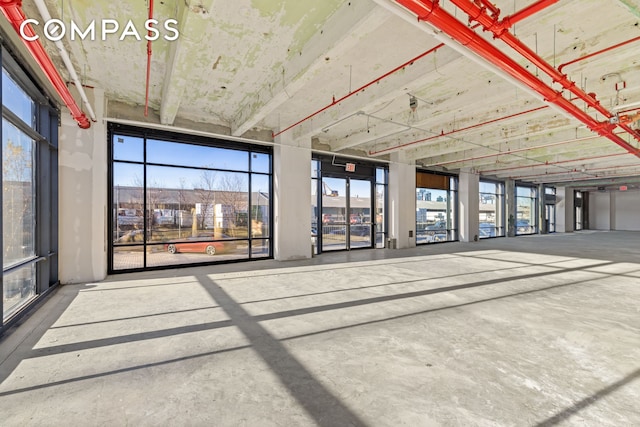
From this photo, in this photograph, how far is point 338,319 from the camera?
3297 millimetres

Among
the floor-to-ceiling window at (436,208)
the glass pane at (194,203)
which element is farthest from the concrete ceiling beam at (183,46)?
the floor-to-ceiling window at (436,208)

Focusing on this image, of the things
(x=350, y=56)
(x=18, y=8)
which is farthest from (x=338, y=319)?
(x=18, y=8)

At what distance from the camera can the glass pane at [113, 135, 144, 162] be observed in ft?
19.5

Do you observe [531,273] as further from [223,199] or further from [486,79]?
[223,199]

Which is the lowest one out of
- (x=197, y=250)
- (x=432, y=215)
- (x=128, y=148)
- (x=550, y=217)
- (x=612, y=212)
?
(x=197, y=250)

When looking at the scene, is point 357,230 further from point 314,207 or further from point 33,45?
point 33,45

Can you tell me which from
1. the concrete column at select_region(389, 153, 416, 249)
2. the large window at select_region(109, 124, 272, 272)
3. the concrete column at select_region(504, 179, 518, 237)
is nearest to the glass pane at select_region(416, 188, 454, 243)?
the concrete column at select_region(389, 153, 416, 249)

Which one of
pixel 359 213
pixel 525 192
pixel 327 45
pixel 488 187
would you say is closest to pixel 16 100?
pixel 327 45

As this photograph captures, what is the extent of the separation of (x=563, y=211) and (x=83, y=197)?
2435 cm

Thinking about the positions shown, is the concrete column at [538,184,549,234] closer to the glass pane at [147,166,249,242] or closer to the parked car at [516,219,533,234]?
the parked car at [516,219,533,234]

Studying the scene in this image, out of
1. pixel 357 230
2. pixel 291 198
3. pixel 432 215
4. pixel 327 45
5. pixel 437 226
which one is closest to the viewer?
pixel 327 45

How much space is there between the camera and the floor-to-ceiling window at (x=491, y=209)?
14086mm

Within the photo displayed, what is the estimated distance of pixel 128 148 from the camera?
6.08m

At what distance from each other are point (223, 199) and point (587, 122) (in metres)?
7.83
